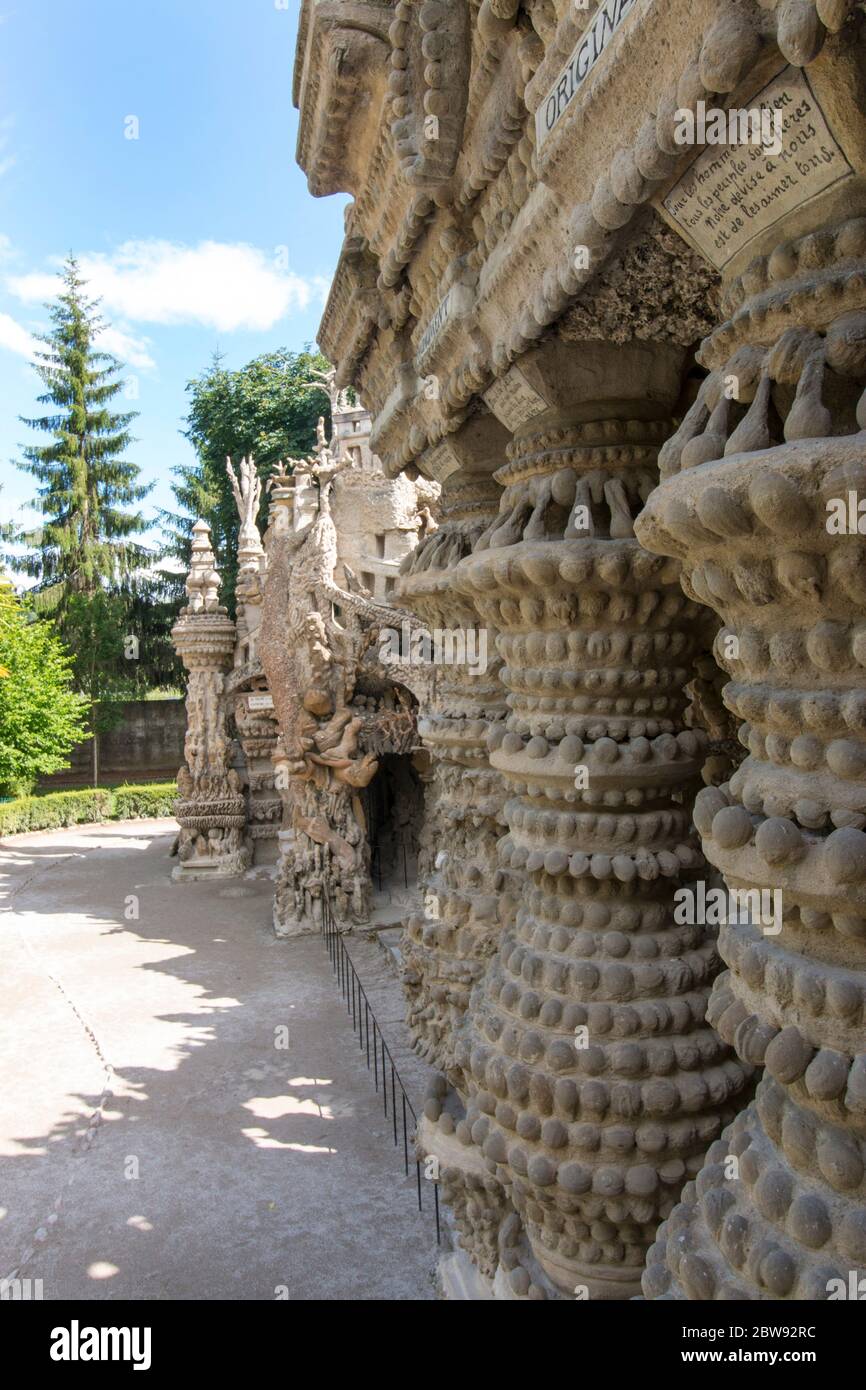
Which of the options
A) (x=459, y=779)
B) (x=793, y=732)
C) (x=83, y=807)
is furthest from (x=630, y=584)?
(x=83, y=807)

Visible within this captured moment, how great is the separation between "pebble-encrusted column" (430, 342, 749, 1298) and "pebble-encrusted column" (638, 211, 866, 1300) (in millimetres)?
1076

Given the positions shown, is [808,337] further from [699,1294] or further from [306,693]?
[306,693]

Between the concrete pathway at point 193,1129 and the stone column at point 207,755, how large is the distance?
3.48 meters

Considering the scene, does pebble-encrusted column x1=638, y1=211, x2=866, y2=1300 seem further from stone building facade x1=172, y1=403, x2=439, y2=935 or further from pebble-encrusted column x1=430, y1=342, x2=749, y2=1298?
stone building facade x1=172, y1=403, x2=439, y2=935

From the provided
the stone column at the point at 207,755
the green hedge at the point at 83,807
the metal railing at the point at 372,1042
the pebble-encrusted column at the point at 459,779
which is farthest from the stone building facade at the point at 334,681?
the green hedge at the point at 83,807

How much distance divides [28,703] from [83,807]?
406cm

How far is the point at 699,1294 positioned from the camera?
77.5 inches

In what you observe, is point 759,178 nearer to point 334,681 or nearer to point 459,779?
point 459,779

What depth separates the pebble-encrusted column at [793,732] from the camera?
1709 mm

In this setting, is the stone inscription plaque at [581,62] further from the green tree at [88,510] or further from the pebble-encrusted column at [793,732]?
the green tree at [88,510]

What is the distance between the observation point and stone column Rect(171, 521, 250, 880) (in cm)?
1683

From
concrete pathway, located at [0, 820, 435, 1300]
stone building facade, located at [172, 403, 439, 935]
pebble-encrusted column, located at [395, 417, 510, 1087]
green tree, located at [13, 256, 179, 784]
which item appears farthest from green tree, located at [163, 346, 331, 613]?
pebble-encrusted column, located at [395, 417, 510, 1087]

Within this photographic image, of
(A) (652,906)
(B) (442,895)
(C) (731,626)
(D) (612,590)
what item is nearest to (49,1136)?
(B) (442,895)
